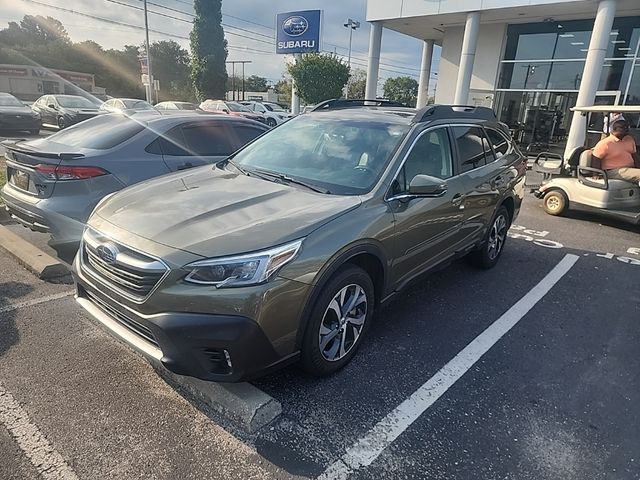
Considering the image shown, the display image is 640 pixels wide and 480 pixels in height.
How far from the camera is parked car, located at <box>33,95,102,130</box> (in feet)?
55.2

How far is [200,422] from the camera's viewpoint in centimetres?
251

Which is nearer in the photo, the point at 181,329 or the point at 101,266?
the point at 181,329

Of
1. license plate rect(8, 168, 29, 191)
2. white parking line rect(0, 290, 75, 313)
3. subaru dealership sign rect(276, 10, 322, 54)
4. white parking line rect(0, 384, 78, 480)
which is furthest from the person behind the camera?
subaru dealership sign rect(276, 10, 322, 54)

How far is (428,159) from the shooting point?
3.73 m

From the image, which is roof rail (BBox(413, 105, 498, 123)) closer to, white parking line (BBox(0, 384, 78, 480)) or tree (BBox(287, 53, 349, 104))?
white parking line (BBox(0, 384, 78, 480))

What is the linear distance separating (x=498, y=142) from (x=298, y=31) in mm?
28239

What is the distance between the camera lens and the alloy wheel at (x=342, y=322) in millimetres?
2811

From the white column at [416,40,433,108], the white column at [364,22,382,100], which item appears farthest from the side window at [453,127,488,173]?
the white column at [416,40,433,108]

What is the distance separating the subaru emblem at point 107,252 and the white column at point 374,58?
17478mm

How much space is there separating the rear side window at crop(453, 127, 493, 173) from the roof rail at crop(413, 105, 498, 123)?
149 millimetres

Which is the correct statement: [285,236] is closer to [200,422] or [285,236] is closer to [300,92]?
[200,422]

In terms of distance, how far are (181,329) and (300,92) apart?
30.8 metres

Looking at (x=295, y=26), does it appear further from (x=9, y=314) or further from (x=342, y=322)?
(x=342, y=322)

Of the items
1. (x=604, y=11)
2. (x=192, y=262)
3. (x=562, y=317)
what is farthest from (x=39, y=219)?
(x=604, y=11)
